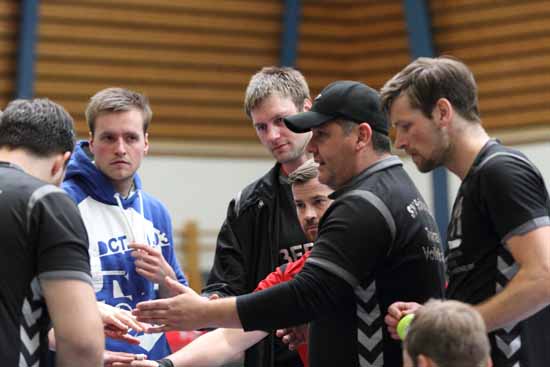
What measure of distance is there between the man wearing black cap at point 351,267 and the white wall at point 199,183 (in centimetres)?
713

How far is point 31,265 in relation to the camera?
3.06m

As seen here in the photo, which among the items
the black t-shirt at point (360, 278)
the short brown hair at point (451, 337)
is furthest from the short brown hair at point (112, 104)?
the short brown hair at point (451, 337)

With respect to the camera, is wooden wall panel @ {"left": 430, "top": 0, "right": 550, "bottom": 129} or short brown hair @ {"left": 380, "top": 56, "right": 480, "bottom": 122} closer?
short brown hair @ {"left": 380, "top": 56, "right": 480, "bottom": 122}

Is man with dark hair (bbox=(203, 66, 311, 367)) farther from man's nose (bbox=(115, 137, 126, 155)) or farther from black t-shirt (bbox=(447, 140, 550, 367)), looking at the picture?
black t-shirt (bbox=(447, 140, 550, 367))

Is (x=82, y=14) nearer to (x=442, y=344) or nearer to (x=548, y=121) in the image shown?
(x=548, y=121)

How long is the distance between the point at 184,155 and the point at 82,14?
186 cm

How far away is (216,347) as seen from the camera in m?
4.06

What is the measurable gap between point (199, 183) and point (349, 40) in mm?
2335

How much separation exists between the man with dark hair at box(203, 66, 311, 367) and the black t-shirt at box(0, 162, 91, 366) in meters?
1.40

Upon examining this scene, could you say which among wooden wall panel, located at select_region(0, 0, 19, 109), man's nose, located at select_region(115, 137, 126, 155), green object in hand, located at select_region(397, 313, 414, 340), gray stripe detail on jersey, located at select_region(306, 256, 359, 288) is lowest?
green object in hand, located at select_region(397, 313, 414, 340)

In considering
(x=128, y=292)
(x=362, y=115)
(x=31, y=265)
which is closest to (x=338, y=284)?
(x=362, y=115)

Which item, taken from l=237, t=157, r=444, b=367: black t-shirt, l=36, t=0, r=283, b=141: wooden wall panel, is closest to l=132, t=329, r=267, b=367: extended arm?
l=237, t=157, r=444, b=367: black t-shirt

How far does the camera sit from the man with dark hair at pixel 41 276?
119 inches

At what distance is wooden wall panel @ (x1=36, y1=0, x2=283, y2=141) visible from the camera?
10.1 meters
